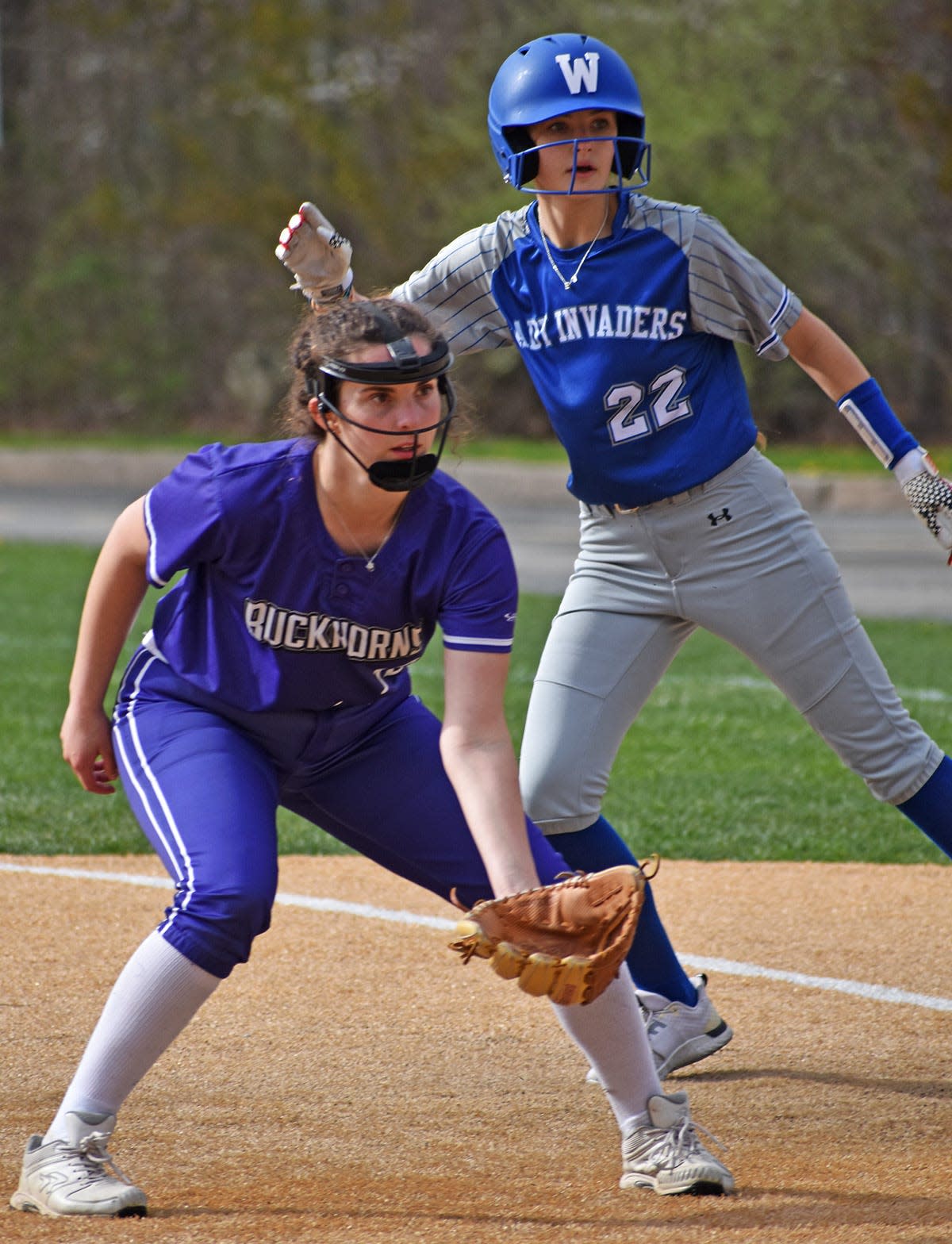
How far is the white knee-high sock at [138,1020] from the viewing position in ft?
→ 9.32

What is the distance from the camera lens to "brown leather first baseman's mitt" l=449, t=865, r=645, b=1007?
112 inches

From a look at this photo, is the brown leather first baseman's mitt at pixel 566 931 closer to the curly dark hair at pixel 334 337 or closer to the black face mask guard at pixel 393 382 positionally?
the black face mask guard at pixel 393 382

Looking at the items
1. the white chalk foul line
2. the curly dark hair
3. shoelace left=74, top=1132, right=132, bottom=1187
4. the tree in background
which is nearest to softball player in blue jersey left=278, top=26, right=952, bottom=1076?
the curly dark hair

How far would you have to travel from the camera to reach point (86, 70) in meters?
25.0

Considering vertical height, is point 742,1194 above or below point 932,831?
below

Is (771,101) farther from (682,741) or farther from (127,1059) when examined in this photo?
(127,1059)

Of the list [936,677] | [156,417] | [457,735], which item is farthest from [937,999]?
[156,417]

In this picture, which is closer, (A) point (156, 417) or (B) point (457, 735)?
(B) point (457, 735)

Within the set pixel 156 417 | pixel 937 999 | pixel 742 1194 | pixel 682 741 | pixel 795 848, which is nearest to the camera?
pixel 742 1194

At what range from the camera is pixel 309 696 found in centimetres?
310

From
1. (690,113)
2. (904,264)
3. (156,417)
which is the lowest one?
(156,417)

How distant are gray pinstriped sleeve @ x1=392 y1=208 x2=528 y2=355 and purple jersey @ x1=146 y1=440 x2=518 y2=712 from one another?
0.75 m

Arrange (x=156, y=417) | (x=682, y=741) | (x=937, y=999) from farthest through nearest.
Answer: (x=156, y=417) < (x=682, y=741) < (x=937, y=999)

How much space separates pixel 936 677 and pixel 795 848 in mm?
3078
